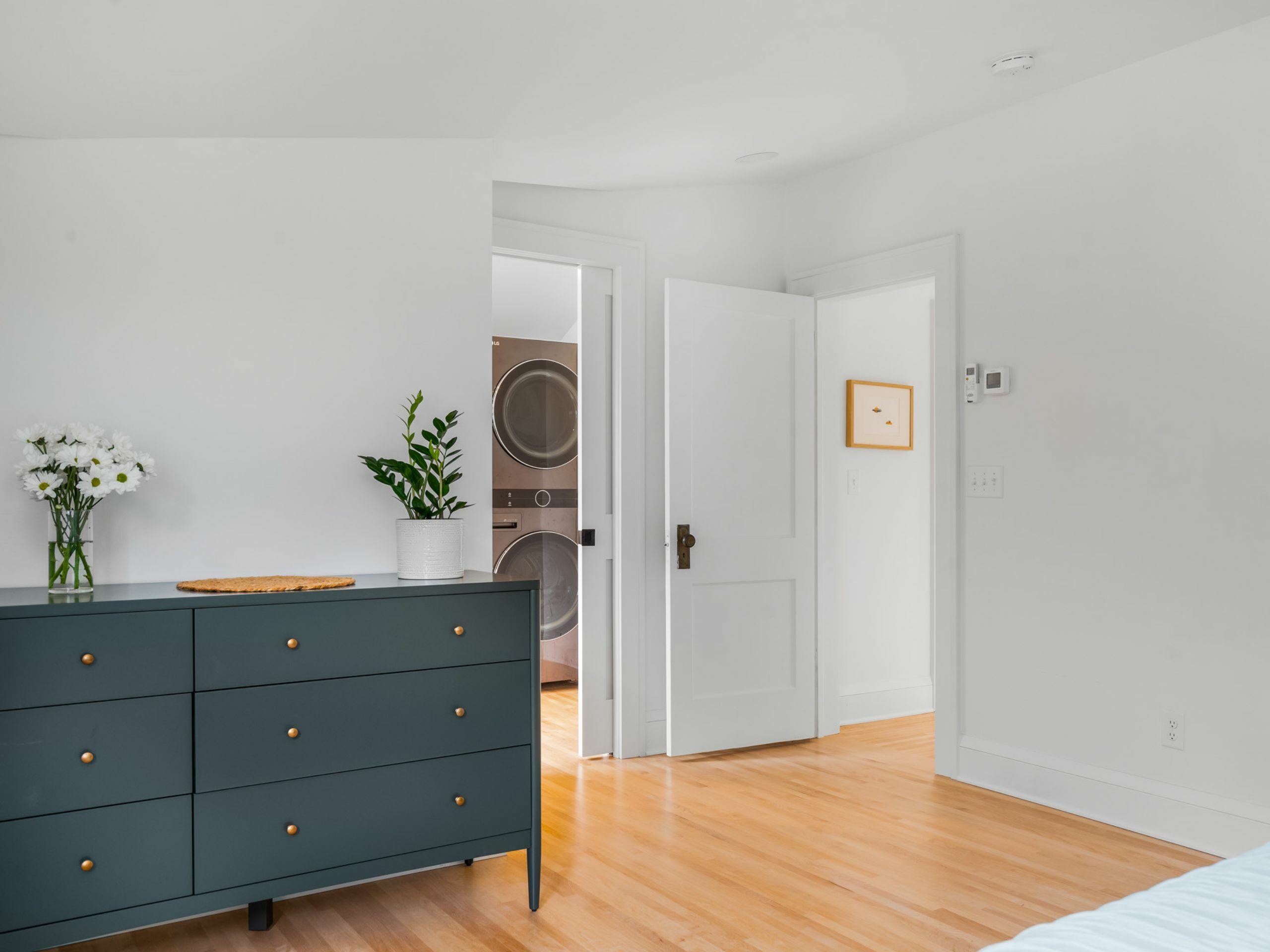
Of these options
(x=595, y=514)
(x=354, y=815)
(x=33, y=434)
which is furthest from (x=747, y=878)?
(x=33, y=434)

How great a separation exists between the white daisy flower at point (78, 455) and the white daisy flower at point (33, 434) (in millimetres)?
59

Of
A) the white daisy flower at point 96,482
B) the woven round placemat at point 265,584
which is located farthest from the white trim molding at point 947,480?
the white daisy flower at point 96,482

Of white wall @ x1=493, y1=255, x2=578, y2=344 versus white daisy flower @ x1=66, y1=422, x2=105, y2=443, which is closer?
white daisy flower @ x1=66, y1=422, x2=105, y2=443

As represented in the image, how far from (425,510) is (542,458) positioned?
140 centimetres

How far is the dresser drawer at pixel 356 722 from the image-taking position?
2.12m

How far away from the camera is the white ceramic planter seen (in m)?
2.49

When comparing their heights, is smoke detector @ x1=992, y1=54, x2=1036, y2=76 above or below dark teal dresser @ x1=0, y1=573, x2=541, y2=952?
above

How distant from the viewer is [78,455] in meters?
2.17

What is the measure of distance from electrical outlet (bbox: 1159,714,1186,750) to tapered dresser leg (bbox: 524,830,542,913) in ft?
6.45

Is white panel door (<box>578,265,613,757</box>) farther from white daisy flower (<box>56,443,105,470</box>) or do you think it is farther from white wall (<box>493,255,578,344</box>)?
white daisy flower (<box>56,443,105,470</box>)

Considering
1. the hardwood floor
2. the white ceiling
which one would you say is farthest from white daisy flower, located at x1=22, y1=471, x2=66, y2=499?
the hardwood floor

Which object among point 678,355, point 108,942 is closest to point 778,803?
point 678,355

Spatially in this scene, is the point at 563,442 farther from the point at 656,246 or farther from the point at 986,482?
the point at 986,482

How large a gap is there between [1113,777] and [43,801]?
3.01 m
